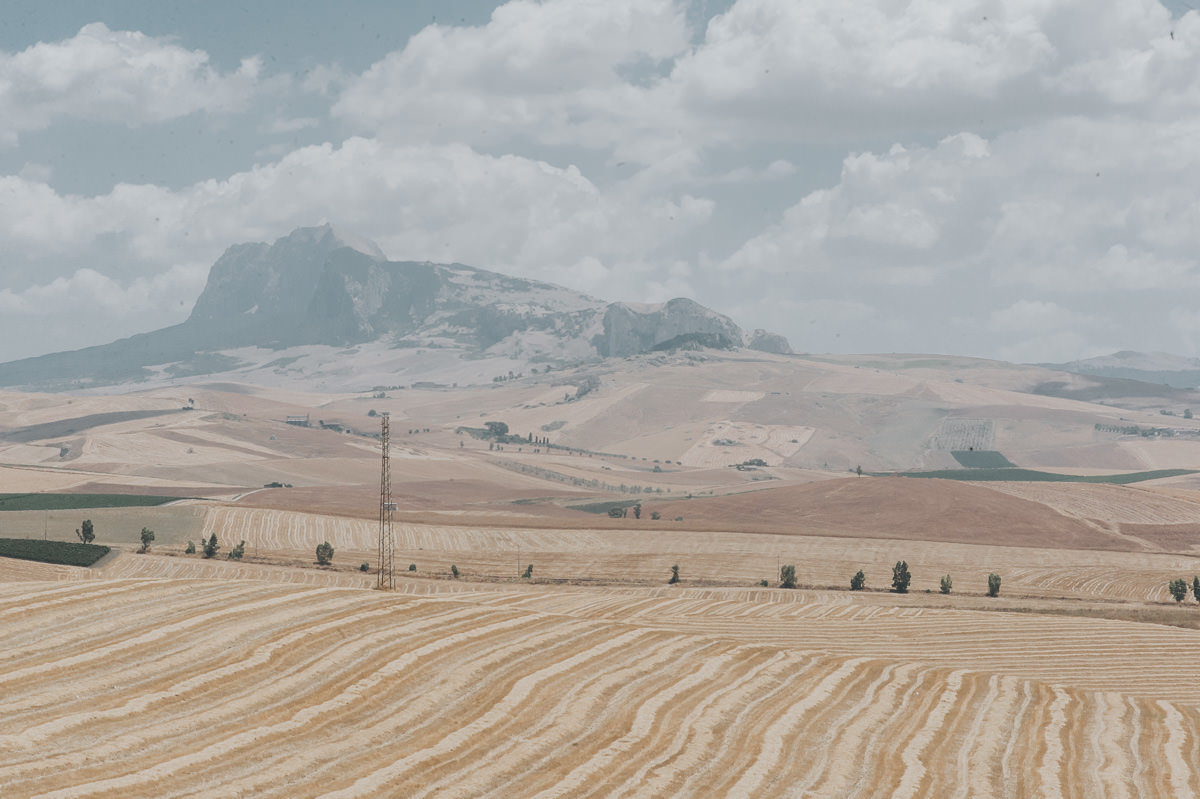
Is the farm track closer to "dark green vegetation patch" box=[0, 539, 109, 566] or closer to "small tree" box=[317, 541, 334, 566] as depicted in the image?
"small tree" box=[317, 541, 334, 566]

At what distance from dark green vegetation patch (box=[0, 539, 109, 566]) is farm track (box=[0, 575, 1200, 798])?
89.5m

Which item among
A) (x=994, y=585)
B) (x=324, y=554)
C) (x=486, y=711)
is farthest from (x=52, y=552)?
(x=994, y=585)

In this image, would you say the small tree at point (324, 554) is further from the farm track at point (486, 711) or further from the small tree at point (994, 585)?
the small tree at point (994, 585)

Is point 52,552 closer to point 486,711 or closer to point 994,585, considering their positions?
point 486,711

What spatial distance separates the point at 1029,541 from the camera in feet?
641

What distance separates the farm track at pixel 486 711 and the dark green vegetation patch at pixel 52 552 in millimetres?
89524

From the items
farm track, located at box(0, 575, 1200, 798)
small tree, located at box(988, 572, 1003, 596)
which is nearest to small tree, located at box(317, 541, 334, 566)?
farm track, located at box(0, 575, 1200, 798)

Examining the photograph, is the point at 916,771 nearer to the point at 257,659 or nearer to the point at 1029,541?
the point at 257,659

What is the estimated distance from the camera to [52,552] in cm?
14375

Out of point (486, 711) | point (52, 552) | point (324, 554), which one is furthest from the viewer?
point (324, 554)

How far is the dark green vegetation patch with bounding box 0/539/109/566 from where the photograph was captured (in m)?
142

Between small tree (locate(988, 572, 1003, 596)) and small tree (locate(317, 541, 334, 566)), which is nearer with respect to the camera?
small tree (locate(988, 572, 1003, 596))

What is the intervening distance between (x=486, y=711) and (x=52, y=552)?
4679 inches

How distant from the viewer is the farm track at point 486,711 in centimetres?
3850
